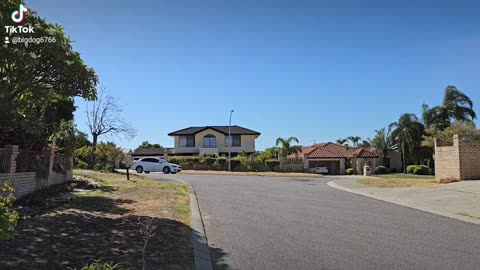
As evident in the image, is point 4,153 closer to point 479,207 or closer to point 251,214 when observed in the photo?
point 251,214

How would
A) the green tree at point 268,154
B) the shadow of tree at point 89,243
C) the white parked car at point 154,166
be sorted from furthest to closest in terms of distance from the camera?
1. the green tree at point 268,154
2. the white parked car at point 154,166
3. the shadow of tree at point 89,243

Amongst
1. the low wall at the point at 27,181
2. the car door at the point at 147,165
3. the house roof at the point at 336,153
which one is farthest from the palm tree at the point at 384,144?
the low wall at the point at 27,181

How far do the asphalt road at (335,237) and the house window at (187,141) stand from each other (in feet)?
189

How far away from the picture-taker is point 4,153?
13922mm

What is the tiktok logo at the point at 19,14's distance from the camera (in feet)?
31.4

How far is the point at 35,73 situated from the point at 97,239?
206 inches

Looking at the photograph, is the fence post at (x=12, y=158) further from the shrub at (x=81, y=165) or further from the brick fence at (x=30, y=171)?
the shrub at (x=81, y=165)

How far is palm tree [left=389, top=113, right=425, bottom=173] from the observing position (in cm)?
6219

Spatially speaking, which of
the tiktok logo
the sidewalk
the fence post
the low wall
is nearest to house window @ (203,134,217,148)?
the sidewalk

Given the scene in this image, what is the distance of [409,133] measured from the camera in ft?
205

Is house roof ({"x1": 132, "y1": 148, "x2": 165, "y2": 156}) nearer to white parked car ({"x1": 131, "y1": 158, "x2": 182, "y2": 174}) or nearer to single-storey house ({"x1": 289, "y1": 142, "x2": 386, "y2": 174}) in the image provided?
single-storey house ({"x1": 289, "y1": 142, "x2": 386, "y2": 174})

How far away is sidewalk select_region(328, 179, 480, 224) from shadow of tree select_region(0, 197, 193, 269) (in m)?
8.75

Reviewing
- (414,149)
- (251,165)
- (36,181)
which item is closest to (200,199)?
(36,181)

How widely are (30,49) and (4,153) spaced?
18.0ft
